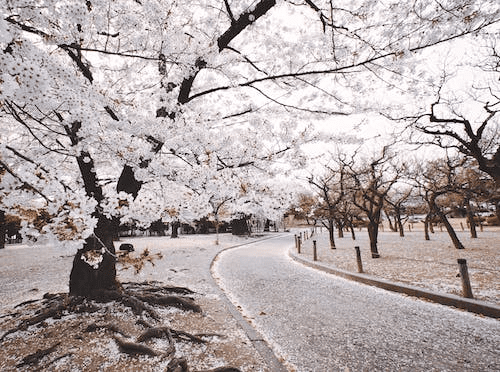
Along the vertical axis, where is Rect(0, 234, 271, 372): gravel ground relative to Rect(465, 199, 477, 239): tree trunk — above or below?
below

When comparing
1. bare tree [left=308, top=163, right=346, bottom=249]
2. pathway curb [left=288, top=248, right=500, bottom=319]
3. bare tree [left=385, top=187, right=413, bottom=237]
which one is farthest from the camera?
bare tree [left=385, top=187, right=413, bottom=237]

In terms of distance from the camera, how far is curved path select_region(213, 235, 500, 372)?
3475 mm

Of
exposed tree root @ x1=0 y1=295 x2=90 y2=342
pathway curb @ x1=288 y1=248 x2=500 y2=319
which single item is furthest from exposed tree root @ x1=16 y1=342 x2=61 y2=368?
→ pathway curb @ x1=288 y1=248 x2=500 y2=319

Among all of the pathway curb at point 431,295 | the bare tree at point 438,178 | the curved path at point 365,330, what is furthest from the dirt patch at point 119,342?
the bare tree at point 438,178

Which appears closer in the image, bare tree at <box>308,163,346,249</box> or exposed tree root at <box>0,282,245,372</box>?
exposed tree root at <box>0,282,245,372</box>

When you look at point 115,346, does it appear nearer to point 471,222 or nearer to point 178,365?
point 178,365

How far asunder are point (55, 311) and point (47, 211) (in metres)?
4.13

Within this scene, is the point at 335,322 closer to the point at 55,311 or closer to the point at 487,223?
the point at 55,311

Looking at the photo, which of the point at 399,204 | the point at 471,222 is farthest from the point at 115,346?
the point at 399,204

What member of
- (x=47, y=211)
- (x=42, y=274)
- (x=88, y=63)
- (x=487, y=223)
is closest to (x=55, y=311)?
(x=47, y=211)

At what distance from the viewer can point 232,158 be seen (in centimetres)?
628

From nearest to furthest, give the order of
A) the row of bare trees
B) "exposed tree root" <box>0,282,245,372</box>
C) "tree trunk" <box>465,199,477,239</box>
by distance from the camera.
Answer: "exposed tree root" <box>0,282,245,372</box> < the row of bare trees < "tree trunk" <box>465,199,477,239</box>

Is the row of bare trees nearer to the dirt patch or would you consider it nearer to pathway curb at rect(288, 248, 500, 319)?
pathway curb at rect(288, 248, 500, 319)

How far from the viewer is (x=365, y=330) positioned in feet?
14.6
